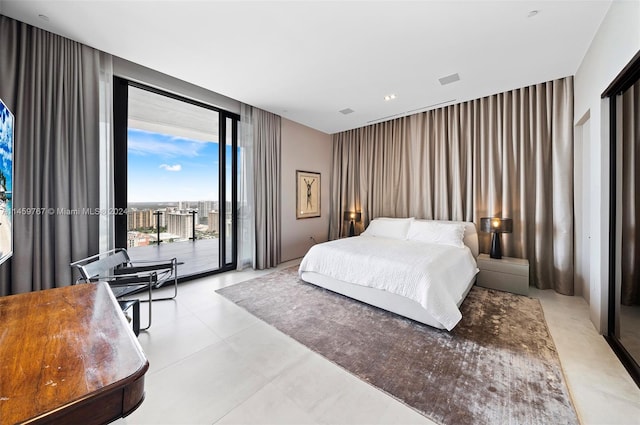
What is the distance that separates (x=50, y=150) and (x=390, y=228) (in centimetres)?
428

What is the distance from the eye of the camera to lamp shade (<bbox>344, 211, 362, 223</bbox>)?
5.17m

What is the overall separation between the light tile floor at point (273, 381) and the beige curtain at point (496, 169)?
4.07 ft

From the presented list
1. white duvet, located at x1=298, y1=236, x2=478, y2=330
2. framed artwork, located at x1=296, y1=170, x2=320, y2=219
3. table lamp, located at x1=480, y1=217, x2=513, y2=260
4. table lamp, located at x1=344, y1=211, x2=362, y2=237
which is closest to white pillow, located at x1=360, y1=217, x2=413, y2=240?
white duvet, located at x1=298, y1=236, x2=478, y2=330

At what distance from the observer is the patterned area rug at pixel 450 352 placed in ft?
4.96

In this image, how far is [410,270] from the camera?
250 centimetres

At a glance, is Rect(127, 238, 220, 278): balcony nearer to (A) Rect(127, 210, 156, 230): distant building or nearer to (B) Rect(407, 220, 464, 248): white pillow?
(A) Rect(127, 210, 156, 230): distant building

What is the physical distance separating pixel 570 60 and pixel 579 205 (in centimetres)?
167

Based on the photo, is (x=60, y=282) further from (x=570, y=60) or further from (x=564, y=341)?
(x=570, y=60)

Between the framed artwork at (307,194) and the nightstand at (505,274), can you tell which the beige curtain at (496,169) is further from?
the framed artwork at (307,194)

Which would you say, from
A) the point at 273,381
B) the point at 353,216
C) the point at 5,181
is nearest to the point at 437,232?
the point at 353,216

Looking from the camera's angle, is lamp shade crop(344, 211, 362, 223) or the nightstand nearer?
the nightstand

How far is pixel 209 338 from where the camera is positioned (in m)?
2.23

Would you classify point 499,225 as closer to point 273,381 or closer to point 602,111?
point 602,111

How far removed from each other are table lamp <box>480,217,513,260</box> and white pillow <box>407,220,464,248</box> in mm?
309
